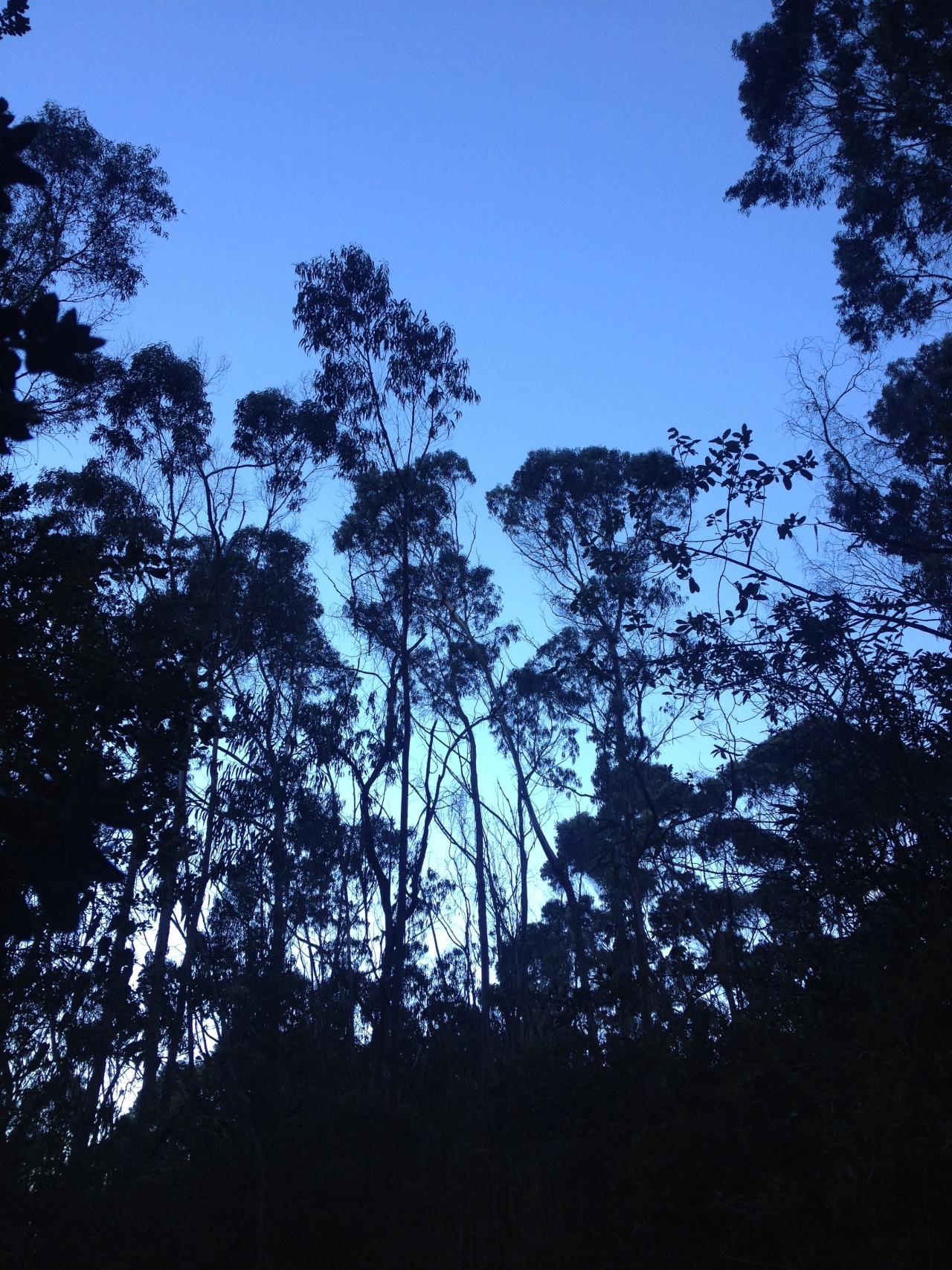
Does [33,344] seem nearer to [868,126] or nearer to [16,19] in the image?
[16,19]

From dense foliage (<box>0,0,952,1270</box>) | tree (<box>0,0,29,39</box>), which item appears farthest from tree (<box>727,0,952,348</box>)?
tree (<box>0,0,29,39</box>)

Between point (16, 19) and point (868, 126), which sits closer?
point (16, 19)

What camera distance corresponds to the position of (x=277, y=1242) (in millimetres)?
7262

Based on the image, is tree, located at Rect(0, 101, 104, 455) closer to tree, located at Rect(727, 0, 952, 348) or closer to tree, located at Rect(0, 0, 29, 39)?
tree, located at Rect(0, 0, 29, 39)

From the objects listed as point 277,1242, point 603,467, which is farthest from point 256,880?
point 603,467

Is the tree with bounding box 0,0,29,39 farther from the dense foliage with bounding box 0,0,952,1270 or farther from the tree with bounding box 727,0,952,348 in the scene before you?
the tree with bounding box 727,0,952,348

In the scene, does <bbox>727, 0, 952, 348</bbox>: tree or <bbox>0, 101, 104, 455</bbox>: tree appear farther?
<bbox>727, 0, 952, 348</bbox>: tree

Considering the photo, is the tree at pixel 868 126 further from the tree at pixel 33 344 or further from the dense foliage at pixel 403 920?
the tree at pixel 33 344

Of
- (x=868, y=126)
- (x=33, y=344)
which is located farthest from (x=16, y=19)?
(x=868, y=126)

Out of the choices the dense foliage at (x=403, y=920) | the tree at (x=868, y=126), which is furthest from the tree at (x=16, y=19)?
the tree at (x=868, y=126)

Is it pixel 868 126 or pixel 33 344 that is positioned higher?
pixel 868 126

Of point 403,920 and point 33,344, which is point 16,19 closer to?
point 33,344

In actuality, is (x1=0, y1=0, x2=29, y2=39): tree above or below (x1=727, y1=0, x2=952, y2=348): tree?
below

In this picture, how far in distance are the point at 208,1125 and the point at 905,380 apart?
1310 cm
